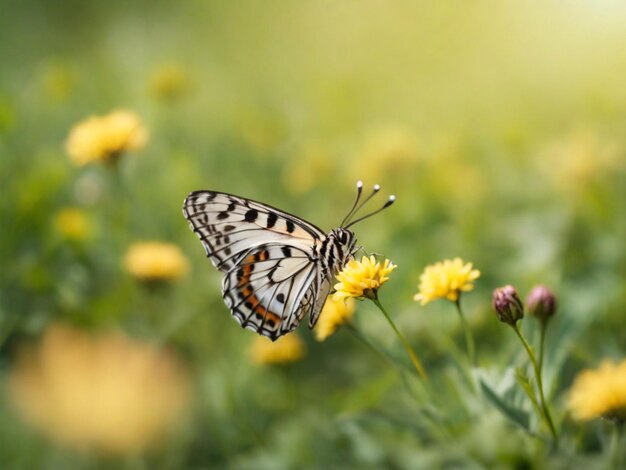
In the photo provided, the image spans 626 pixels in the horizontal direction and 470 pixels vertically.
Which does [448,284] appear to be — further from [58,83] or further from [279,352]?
[58,83]

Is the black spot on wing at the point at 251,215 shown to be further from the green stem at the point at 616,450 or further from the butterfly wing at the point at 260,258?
the green stem at the point at 616,450

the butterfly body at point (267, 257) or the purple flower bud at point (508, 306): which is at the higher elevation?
the butterfly body at point (267, 257)

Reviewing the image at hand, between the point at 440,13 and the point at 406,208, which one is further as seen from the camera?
the point at 440,13

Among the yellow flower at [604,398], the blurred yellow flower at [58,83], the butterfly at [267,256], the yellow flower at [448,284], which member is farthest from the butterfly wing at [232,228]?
the blurred yellow flower at [58,83]

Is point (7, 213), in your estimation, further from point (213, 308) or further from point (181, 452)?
point (181, 452)

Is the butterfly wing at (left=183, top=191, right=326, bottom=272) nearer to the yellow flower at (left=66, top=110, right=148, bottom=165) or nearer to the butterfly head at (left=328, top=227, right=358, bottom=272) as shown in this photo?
the butterfly head at (left=328, top=227, right=358, bottom=272)

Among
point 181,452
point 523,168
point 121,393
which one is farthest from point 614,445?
point 523,168
